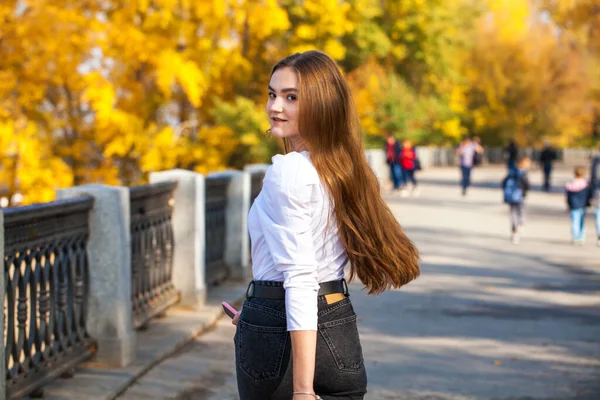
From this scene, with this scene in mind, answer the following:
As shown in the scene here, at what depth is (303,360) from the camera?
3039mm

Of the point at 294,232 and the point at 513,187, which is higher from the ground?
the point at 294,232

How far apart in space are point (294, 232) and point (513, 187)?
16810 millimetres

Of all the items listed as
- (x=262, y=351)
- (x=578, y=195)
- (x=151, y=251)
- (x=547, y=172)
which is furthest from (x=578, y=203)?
(x=547, y=172)

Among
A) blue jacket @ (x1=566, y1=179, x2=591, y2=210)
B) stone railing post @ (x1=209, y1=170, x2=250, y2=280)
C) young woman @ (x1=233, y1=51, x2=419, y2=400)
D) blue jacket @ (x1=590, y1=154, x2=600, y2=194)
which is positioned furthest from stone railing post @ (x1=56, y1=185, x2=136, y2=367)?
blue jacket @ (x1=590, y1=154, x2=600, y2=194)

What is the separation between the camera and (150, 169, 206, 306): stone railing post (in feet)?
35.4

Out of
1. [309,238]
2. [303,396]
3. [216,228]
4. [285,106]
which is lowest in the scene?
[216,228]

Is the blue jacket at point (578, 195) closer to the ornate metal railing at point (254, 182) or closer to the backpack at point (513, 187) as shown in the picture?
the backpack at point (513, 187)

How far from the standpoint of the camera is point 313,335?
308 cm

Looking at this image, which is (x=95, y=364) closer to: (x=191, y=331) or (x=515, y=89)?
(x=191, y=331)

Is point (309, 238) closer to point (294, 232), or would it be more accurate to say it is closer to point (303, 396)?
point (294, 232)

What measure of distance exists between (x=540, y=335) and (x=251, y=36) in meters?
31.8

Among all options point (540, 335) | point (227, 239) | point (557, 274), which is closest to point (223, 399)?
point (540, 335)

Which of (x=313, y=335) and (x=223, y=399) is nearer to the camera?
(x=313, y=335)

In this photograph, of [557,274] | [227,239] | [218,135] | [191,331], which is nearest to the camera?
[191,331]
